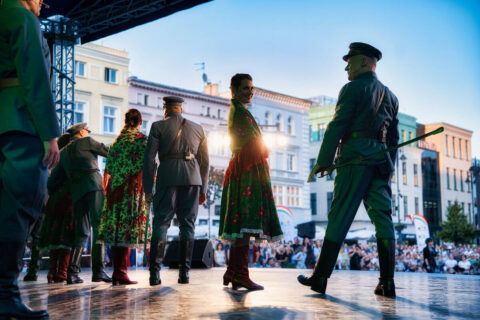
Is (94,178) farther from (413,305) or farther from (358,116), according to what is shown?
(413,305)

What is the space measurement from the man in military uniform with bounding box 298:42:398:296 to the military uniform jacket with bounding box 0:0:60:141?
7.71 feet

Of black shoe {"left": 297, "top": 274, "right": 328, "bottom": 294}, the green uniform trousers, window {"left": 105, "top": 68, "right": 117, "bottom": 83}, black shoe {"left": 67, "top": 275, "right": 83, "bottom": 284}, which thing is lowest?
black shoe {"left": 67, "top": 275, "right": 83, "bottom": 284}

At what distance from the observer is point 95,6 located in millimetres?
14477

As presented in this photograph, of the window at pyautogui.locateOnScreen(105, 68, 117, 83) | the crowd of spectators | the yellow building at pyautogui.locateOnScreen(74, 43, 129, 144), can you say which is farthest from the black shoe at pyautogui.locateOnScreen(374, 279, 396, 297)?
the window at pyautogui.locateOnScreen(105, 68, 117, 83)

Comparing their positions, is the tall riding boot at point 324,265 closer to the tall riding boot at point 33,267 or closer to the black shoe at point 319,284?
the black shoe at point 319,284

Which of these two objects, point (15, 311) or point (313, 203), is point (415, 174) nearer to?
point (313, 203)

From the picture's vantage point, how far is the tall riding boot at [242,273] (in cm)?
515

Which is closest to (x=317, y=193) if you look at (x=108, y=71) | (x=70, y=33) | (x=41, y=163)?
(x=108, y=71)

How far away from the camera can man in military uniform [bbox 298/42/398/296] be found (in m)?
4.66

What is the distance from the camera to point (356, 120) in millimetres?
4773

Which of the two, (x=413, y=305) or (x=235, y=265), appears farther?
(x=235, y=265)

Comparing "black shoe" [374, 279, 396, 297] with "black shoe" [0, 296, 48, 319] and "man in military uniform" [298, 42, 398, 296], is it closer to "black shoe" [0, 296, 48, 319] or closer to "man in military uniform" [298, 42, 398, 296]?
"man in military uniform" [298, 42, 398, 296]

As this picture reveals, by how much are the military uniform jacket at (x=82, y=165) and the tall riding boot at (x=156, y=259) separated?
133cm

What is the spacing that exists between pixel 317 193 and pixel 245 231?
4784 cm
